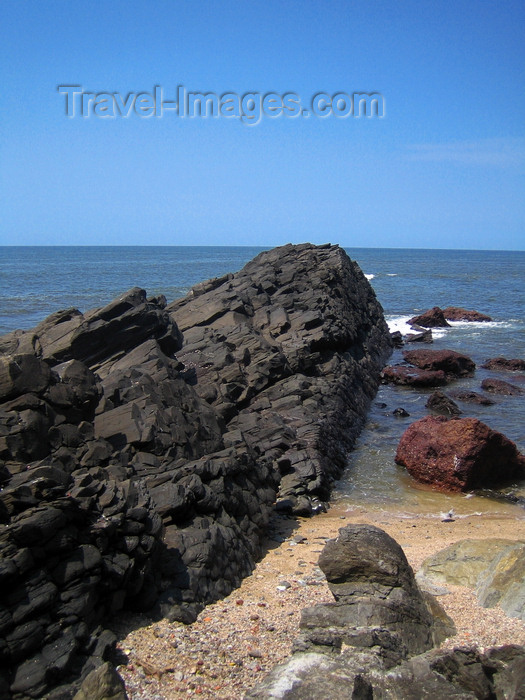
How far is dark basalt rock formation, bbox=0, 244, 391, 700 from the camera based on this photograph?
9.27 meters

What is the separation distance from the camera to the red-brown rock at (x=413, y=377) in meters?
34.8

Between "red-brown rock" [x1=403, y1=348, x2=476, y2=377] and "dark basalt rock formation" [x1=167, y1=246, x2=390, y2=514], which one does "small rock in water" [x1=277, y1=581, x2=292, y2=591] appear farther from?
"red-brown rock" [x1=403, y1=348, x2=476, y2=377]

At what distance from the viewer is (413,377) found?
1385 inches

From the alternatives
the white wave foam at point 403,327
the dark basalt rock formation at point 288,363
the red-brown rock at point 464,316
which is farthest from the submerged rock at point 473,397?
the red-brown rock at point 464,316

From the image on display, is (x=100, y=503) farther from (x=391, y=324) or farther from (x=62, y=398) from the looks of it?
(x=391, y=324)

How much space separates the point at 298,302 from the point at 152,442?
19524mm

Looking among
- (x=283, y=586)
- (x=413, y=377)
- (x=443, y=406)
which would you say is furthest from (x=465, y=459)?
(x=413, y=377)

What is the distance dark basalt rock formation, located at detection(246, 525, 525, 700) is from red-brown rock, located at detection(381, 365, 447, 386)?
24.1 metres

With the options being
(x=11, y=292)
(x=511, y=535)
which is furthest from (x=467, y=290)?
(x=511, y=535)

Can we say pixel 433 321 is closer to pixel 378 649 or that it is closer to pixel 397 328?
pixel 397 328

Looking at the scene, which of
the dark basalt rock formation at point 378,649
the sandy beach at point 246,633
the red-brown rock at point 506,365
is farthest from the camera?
the red-brown rock at point 506,365

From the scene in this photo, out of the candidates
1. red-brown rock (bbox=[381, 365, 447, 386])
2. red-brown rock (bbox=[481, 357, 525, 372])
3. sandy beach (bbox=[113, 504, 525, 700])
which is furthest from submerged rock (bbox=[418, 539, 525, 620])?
red-brown rock (bbox=[481, 357, 525, 372])

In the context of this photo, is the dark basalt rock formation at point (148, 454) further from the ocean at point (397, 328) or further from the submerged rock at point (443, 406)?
the submerged rock at point (443, 406)

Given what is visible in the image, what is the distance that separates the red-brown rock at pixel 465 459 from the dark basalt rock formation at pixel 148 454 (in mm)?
3180
